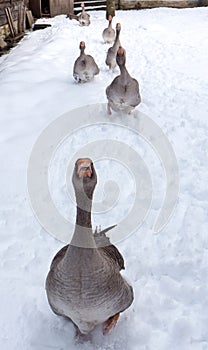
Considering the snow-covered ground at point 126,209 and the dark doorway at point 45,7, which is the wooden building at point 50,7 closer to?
the dark doorway at point 45,7

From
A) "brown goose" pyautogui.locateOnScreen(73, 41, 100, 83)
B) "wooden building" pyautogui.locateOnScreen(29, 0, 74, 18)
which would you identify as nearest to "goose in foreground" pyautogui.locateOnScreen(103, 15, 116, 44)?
"brown goose" pyautogui.locateOnScreen(73, 41, 100, 83)

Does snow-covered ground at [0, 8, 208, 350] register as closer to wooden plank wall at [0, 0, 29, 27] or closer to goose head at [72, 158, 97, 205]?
goose head at [72, 158, 97, 205]

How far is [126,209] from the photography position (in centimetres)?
402

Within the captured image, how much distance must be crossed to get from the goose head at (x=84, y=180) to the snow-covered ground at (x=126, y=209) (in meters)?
1.09

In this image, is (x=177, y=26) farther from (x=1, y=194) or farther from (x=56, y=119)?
(x=1, y=194)

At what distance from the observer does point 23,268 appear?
10.5 feet

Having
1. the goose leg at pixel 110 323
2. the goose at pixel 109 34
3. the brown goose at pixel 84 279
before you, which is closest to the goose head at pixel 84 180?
the brown goose at pixel 84 279

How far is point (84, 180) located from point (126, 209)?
82.4 inches

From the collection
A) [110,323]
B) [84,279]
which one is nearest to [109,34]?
[110,323]

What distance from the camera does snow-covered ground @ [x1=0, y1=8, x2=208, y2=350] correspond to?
2.62 m

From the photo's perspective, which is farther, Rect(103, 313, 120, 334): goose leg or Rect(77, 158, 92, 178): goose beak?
Rect(103, 313, 120, 334): goose leg

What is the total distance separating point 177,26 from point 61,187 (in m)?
13.1

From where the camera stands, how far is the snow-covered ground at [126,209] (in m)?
2.62

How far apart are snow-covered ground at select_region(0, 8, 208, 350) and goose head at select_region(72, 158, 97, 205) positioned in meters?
1.09
